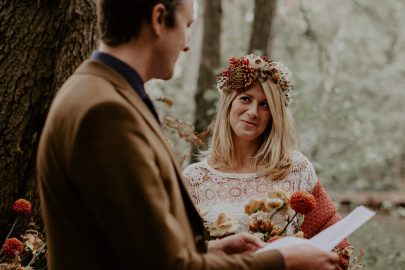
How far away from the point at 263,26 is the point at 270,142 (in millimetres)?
3596

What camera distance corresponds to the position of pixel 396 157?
15570 mm

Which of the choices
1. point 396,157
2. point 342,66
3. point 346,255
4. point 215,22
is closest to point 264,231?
point 346,255

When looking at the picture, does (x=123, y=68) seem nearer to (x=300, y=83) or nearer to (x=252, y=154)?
(x=252, y=154)

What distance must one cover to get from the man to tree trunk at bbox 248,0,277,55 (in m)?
5.28

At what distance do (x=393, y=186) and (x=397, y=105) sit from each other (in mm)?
2146

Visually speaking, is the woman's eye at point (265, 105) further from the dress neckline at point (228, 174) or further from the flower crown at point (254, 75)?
the dress neckline at point (228, 174)

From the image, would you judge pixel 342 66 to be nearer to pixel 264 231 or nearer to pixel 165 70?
pixel 264 231

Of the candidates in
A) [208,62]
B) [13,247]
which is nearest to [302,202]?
[13,247]

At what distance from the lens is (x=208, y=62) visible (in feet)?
24.2

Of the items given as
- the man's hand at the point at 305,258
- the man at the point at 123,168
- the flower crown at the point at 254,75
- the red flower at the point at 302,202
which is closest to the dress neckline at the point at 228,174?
the flower crown at the point at 254,75

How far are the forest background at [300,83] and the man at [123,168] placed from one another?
1.75 m

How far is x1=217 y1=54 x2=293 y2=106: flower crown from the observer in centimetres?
365

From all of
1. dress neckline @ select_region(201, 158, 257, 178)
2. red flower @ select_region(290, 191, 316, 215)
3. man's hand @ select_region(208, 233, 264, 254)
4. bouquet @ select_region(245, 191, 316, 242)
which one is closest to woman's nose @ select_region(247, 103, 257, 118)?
dress neckline @ select_region(201, 158, 257, 178)

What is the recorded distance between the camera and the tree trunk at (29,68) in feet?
10.3
